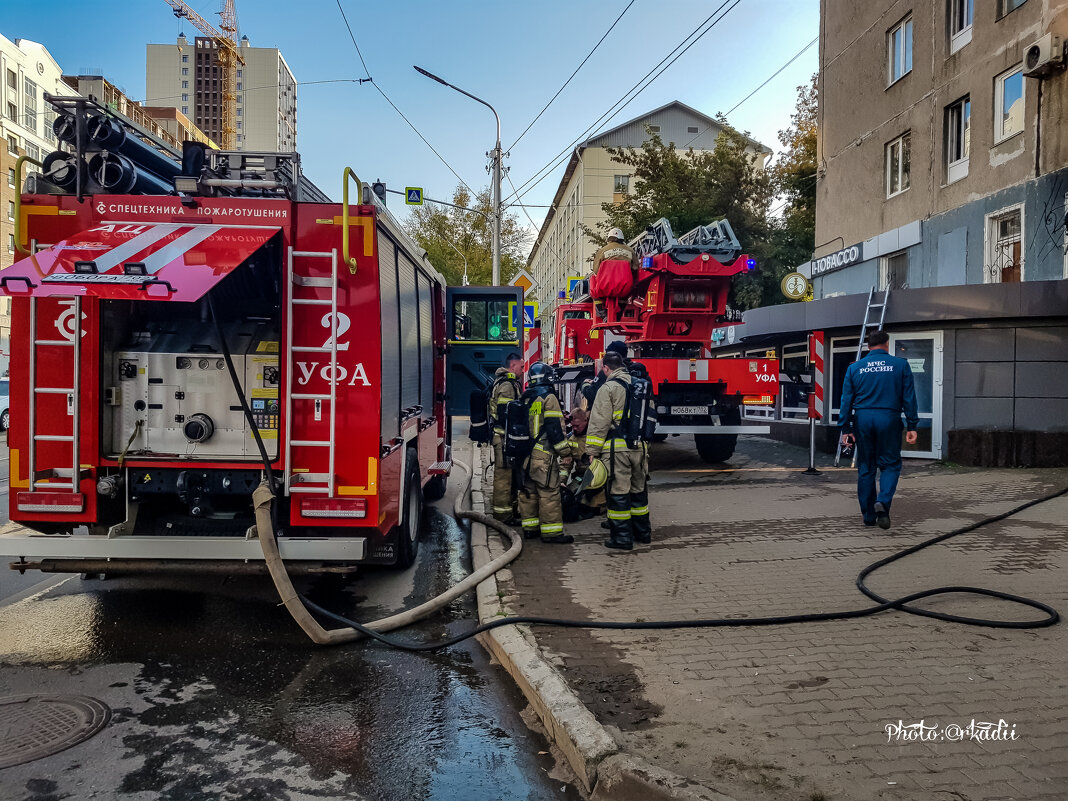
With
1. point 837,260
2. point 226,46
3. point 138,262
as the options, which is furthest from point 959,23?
point 226,46

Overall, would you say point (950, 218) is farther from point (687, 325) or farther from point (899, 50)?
point (687, 325)

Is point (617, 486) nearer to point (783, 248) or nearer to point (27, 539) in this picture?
point (27, 539)

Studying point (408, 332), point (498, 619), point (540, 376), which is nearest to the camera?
point (498, 619)

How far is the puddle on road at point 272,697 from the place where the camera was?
3154mm

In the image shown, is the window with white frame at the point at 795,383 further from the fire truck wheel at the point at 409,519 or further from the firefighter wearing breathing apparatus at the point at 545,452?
the fire truck wheel at the point at 409,519

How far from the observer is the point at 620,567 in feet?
20.2

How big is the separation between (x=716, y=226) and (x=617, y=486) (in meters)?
6.02

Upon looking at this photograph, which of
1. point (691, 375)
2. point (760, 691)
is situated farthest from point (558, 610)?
point (691, 375)

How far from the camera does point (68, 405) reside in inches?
192

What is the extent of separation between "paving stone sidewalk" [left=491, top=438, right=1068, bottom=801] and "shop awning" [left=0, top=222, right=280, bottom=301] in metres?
2.77

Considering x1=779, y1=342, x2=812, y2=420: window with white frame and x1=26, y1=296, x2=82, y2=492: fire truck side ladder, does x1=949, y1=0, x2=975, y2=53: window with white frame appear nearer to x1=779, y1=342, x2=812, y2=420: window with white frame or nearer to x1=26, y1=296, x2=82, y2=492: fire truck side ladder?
x1=779, y1=342, x2=812, y2=420: window with white frame

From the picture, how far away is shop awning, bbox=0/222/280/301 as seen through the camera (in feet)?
13.0

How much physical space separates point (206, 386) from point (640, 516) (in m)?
3.73

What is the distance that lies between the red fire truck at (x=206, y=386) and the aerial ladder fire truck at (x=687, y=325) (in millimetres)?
6207
